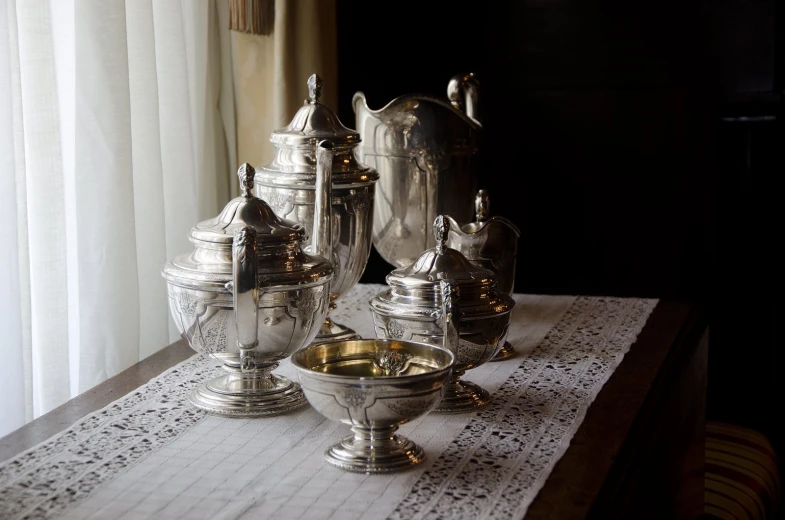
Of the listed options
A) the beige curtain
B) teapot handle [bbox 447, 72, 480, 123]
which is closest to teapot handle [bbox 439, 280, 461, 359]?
teapot handle [bbox 447, 72, 480, 123]

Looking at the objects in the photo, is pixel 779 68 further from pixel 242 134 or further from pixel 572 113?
pixel 242 134

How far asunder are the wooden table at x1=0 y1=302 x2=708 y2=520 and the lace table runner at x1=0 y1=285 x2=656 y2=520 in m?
0.02

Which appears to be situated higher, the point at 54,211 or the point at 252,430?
the point at 54,211

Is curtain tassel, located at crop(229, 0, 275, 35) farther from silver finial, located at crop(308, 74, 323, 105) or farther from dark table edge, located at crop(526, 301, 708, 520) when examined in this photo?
dark table edge, located at crop(526, 301, 708, 520)

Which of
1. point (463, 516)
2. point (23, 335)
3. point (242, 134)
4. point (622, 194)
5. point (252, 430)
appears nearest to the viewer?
point (463, 516)

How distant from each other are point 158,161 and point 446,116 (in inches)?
21.8

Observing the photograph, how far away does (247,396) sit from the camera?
3.51ft

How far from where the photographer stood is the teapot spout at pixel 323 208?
1.17 meters

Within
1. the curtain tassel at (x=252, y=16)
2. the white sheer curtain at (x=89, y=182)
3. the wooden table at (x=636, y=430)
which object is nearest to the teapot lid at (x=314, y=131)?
the wooden table at (x=636, y=430)

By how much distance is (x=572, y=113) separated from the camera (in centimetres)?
256

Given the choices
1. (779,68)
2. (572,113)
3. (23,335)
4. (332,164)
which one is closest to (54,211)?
(23,335)

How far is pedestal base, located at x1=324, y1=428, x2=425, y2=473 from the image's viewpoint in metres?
0.89

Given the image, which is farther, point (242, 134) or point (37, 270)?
point (242, 134)

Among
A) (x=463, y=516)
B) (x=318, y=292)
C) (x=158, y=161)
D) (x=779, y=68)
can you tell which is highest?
(x=779, y=68)
